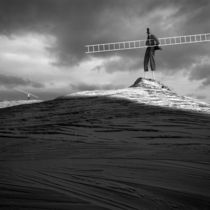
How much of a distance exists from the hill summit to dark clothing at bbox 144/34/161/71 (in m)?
0.69

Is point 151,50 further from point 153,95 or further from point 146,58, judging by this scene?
point 153,95

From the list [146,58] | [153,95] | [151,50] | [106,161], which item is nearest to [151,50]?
[151,50]

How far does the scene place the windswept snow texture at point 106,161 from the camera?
4.17 ft

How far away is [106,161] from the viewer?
6.28 ft

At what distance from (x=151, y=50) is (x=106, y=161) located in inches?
222

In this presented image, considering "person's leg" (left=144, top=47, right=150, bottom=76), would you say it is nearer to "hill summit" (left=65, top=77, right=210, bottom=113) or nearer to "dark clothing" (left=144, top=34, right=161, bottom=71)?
"dark clothing" (left=144, top=34, right=161, bottom=71)

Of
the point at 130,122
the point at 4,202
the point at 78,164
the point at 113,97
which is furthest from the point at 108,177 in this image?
the point at 113,97

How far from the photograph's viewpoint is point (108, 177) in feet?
5.13

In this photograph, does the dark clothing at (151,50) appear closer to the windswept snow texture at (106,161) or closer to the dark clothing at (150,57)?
the dark clothing at (150,57)

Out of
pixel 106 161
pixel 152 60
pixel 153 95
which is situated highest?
pixel 152 60

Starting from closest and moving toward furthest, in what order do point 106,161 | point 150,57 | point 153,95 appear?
point 106,161
point 153,95
point 150,57

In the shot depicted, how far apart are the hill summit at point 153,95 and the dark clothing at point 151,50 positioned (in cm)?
69

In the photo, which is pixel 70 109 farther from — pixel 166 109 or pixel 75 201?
pixel 75 201

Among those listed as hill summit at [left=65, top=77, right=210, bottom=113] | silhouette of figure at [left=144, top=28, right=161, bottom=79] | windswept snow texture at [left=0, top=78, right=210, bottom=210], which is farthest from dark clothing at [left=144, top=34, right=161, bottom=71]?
windswept snow texture at [left=0, top=78, right=210, bottom=210]
